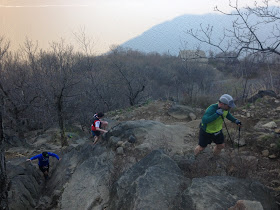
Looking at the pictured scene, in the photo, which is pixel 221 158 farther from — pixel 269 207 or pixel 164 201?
pixel 164 201

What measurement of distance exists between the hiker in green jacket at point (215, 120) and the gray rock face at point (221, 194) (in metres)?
1.06

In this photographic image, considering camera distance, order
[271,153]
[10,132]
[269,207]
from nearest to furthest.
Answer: [269,207]
[271,153]
[10,132]

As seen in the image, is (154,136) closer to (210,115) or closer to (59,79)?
(210,115)

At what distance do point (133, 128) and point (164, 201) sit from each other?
3829 mm

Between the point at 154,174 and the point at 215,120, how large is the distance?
4.98 ft

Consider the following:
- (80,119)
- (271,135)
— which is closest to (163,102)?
(80,119)

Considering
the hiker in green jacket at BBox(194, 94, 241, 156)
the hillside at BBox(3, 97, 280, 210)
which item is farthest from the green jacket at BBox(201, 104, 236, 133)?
the hillside at BBox(3, 97, 280, 210)

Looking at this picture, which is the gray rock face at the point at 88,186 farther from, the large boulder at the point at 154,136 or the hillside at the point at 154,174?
the large boulder at the point at 154,136

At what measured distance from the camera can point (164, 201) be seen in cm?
303

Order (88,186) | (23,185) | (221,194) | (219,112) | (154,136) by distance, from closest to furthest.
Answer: (221,194), (219,112), (88,186), (23,185), (154,136)

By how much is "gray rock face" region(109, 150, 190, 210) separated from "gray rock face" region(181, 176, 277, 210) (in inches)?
11.0

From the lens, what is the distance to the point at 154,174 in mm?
3496

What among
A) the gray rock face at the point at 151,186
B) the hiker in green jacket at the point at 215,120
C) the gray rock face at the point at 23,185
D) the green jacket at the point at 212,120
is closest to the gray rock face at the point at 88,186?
the gray rock face at the point at 151,186

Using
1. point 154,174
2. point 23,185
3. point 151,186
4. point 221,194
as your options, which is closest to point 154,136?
point 154,174
